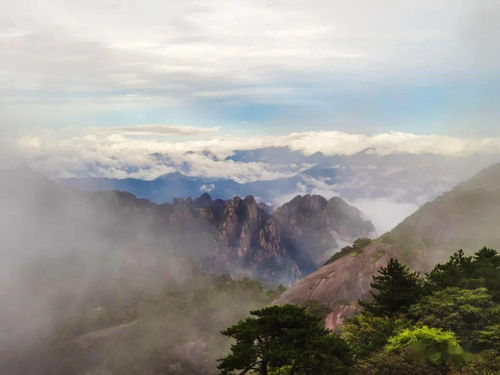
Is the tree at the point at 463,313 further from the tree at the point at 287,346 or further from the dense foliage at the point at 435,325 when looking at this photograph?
the tree at the point at 287,346

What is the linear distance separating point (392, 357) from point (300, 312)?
913cm

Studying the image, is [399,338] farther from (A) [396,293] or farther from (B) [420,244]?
(B) [420,244]

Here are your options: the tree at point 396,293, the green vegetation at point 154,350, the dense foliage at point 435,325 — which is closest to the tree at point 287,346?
the dense foliage at point 435,325

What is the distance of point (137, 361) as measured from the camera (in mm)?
171250

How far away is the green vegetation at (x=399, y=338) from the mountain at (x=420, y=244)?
5767 cm

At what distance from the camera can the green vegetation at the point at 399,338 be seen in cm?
3316

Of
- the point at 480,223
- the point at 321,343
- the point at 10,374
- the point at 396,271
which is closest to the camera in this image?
the point at 321,343

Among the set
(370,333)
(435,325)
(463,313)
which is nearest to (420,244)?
(370,333)

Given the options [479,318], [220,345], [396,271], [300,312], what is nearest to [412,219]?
[220,345]

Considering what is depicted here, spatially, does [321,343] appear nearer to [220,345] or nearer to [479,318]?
[479,318]

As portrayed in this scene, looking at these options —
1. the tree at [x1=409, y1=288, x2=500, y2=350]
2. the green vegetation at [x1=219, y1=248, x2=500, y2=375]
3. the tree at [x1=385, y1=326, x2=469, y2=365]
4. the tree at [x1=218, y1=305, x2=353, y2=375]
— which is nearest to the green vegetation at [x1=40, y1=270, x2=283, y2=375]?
the green vegetation at [x1=219, y1=248, x2=500, y2=375]

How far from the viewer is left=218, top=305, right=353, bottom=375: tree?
32.7 meters

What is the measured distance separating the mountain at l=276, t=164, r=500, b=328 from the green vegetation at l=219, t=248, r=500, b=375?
57670mm

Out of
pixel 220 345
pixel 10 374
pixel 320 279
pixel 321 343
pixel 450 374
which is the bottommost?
pixel 10 374
